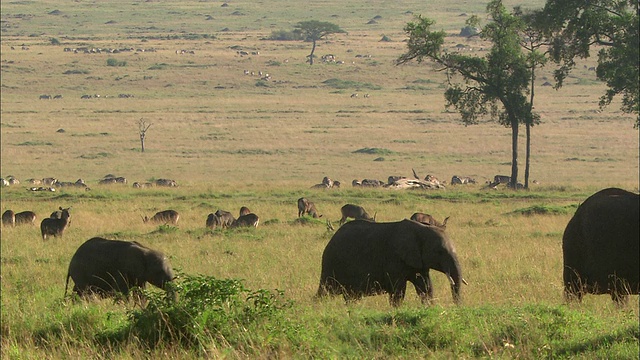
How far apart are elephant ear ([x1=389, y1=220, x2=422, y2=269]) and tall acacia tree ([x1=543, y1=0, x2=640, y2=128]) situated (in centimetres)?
2190

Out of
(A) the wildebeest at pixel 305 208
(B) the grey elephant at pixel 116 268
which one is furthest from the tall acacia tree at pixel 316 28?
(B) the grey elephant at pixel 116 268

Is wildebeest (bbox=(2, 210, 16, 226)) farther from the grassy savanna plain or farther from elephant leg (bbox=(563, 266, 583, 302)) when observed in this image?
elephant leg (bbox=(563, 266, 583, 302))

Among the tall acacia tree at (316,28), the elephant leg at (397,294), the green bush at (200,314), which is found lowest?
the elephant leg at (397,294)

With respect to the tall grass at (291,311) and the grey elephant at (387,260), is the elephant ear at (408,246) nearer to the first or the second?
the grey elephant at (387,260)

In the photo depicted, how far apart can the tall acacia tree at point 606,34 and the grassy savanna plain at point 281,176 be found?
4.04m

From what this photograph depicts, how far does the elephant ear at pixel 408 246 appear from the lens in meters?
11.4

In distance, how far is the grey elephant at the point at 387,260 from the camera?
37.1ft

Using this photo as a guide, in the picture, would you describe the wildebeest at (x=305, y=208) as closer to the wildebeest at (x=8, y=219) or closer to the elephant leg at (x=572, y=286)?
the wildebeest at (x=8, y=219)

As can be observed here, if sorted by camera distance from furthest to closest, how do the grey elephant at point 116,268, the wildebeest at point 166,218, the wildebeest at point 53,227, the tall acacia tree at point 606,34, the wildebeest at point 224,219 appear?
the tall acacia tree at point 606,34, the wildebeest at point 166,218, the wildebeest at point 224,219, the wildebeest at point 53,227, the grey elephant at point 116,268

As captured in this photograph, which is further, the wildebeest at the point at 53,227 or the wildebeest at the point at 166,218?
the wildebeest at the point at 166,218

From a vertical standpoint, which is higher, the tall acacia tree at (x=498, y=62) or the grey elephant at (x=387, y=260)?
the tall acacia tree at (x=498, y=62)

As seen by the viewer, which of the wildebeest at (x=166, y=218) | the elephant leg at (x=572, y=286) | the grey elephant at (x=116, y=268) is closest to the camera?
the elephant leg at (x=572, y=286)

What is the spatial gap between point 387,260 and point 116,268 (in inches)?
133

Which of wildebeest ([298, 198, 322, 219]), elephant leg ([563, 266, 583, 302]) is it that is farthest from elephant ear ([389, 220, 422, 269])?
wildebeest ([298, 198, 322, 219])
